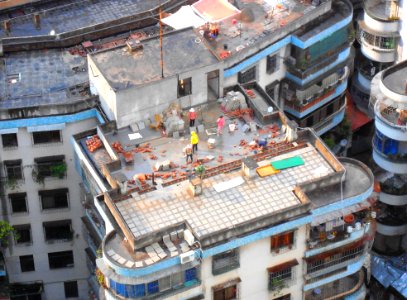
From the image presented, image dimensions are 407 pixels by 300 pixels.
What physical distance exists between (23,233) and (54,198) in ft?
13.2

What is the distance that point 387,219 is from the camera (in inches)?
3342

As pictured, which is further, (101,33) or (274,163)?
(101,33)

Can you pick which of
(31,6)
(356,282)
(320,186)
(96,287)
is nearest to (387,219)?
(356,282)

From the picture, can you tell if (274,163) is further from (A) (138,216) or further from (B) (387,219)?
(B) (387,219)

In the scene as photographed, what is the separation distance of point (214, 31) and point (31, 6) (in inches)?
768

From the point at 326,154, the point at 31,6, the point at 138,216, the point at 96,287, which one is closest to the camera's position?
the point at 138,216

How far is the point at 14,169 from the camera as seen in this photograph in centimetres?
7694

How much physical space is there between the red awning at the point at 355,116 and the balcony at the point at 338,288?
24.0 m

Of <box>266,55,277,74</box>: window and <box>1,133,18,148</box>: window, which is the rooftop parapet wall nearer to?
<box>1,133,18,148</box>: window

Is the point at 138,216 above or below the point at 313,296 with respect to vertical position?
above

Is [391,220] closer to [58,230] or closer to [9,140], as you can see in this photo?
[58,230]

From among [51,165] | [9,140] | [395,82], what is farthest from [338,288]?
[9,140]

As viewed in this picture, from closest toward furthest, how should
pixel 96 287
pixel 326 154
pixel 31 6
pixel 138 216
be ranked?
pixel 138 216 < pixel 326 154 < pixel 96 287 < pixel 31 6

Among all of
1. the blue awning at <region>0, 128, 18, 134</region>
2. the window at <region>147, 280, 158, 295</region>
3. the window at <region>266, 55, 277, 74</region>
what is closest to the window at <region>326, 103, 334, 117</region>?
the window at <region>266, 55, 277, 74</region>
